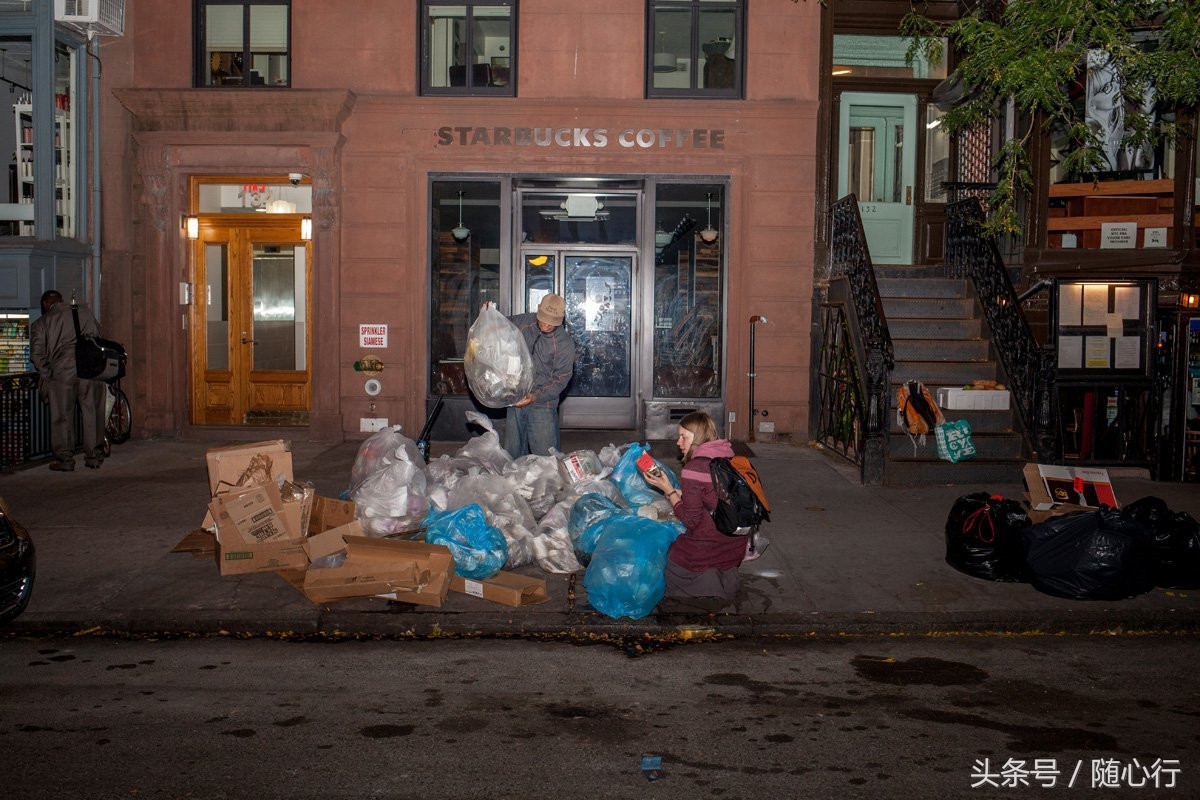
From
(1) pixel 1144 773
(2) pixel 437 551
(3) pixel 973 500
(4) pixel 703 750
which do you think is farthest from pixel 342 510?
(1) pixel 1144 773

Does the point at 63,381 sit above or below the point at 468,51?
below

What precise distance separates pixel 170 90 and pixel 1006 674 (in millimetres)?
11826

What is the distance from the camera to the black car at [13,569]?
6.07 m

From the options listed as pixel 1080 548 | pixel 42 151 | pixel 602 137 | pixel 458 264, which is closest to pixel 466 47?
pixel 602 137

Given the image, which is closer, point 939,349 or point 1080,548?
point 1080,548

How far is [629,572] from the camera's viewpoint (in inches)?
262

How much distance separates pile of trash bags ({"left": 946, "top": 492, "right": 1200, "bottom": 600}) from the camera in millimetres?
7121

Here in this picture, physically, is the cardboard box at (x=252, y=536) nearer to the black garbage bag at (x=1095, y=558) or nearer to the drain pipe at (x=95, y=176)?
the black garbage bag at (x=1095, y=558)

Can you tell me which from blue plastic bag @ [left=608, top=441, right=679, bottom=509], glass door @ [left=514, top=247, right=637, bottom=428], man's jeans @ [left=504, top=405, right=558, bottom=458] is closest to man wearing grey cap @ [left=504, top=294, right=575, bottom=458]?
man's jeans @ [left=504, top=405, right=558, bottom=458]

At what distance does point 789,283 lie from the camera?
44.8 ft

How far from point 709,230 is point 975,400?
13.3ft

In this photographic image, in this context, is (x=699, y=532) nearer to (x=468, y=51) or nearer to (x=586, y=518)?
(x=586, y=518)

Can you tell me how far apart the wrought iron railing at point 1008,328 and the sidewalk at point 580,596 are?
7.28 feet

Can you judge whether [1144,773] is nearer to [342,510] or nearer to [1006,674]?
[1006,674]
